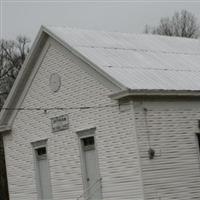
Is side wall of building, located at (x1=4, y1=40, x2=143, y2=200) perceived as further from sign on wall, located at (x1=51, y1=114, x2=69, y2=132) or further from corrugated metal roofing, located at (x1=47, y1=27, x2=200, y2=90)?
corrugated metal roofing, located at (x1=47, y1=27, x2=200, y2=90)

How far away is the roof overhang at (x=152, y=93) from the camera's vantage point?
2039cm

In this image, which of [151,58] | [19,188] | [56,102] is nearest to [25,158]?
[19,188]

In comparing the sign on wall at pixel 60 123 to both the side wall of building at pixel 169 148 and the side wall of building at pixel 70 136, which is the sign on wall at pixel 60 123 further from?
the side wall of building at pixel 169 148

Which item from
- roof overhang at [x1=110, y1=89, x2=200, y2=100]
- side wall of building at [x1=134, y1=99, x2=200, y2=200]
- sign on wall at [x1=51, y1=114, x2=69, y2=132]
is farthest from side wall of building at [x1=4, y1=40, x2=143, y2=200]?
roof overhang at [x1=110, y1=89, x2=200, y2=100]

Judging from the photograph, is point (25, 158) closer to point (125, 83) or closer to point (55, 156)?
point (55, 156)

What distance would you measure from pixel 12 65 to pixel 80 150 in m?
28.2

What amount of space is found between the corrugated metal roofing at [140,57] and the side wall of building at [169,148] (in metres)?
0.75

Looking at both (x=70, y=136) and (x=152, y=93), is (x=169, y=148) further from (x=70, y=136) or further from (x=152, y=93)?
(x=70, y=136)

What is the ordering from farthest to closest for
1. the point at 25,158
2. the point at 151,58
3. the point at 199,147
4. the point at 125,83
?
the point at 25,158, the point at 151,58, the point at 199,147, the point at 125,83

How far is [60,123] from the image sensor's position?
78.9ft

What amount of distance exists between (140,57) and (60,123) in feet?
11.8

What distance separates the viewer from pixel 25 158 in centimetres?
2603

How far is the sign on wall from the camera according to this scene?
2375 cm

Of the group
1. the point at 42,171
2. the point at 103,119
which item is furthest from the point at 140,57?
the point at 42,171
